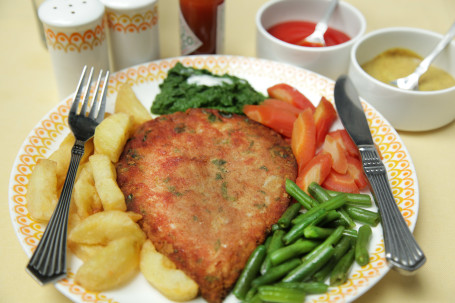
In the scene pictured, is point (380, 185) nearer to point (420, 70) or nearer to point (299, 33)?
point (420, 70)

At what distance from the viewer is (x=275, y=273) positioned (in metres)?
2.64

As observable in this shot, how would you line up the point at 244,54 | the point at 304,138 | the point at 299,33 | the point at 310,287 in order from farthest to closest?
the point at 244,54
the point at 299,33
the point at 304,138
the point at 310,287

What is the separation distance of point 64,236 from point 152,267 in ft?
1.92

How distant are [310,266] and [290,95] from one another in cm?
190

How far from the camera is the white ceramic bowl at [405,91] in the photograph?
156 inches

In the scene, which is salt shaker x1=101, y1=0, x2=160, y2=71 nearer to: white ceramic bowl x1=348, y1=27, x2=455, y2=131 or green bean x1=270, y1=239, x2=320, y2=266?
white ceramic bowl x1=348, y1=27, x2=455, y2=131

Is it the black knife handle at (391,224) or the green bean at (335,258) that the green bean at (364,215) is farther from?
the green bean at (335,258)

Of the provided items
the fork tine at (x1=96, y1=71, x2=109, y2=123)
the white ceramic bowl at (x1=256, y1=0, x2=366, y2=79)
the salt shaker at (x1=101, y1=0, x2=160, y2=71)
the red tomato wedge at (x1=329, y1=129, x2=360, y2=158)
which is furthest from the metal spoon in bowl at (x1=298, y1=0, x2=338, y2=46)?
the fork tine at (x1=96, y1=71, x2=109, y2=123)

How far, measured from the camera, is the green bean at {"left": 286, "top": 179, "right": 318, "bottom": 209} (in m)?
3.11

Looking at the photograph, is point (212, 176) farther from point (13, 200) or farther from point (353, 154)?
point (13, 200)

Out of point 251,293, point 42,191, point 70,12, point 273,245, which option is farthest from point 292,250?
point 70,12

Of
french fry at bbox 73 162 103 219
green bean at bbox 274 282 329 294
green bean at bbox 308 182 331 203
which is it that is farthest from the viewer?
green bean at bbox 308 182 331 203

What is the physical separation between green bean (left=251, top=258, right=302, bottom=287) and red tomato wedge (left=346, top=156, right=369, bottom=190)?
959 millimetres

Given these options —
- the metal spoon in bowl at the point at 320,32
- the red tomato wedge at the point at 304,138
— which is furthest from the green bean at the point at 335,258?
the metal spoon in bowl at the point at 320,32
